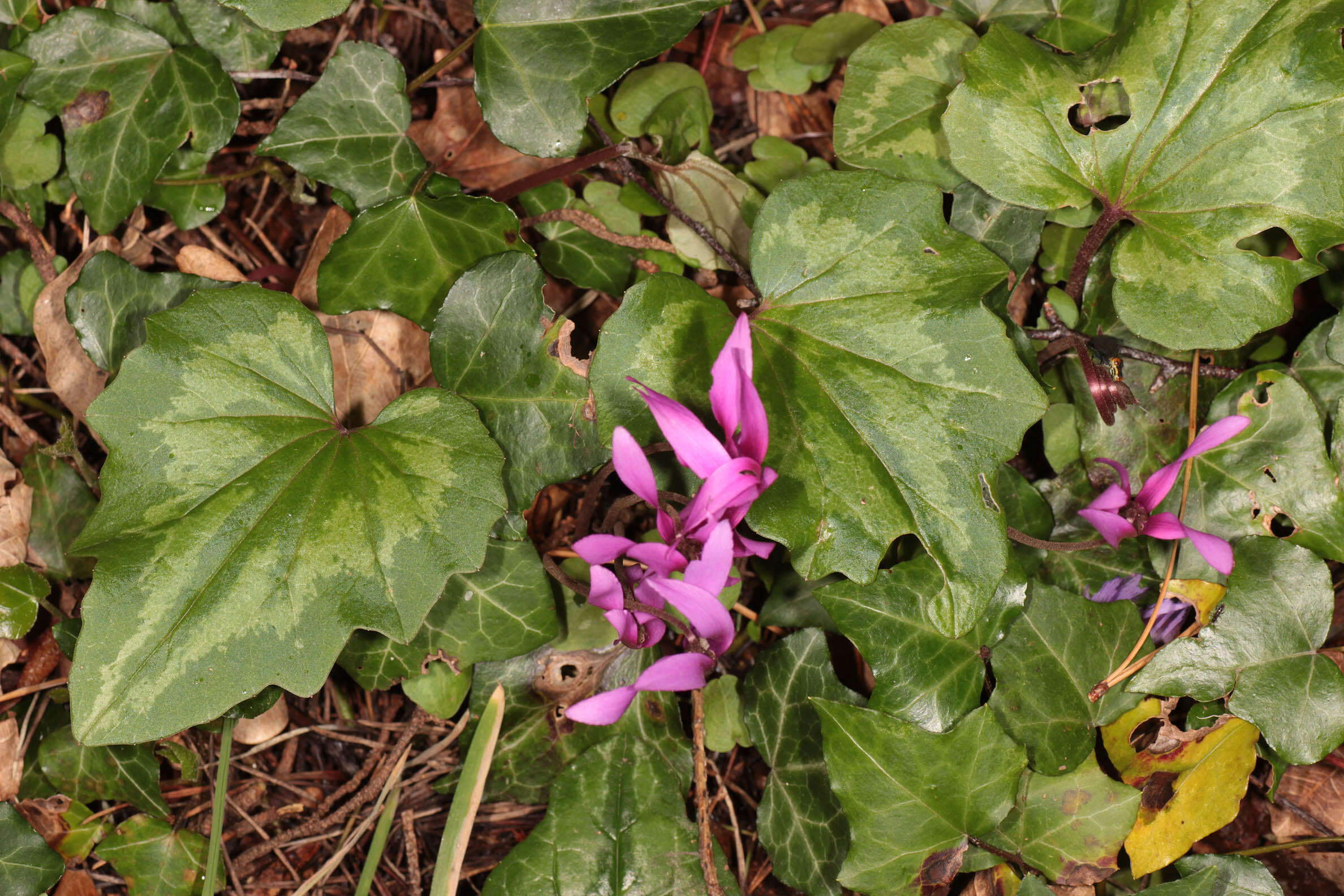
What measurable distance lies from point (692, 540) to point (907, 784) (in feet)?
2.25

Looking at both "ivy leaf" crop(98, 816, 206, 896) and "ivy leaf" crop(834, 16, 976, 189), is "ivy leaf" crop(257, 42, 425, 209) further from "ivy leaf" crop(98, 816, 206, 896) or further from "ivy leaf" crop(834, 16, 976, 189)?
"ivy leaf" crop(98, 816, 206, 896)

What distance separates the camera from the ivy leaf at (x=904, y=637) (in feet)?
6.11

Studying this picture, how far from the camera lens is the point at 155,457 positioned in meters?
1.67

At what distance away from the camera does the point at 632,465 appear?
5.23 feet

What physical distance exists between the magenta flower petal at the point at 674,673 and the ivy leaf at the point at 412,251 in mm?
905

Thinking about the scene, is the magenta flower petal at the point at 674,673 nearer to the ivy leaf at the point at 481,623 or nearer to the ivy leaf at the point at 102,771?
the ivy leaf at the point at 481,623

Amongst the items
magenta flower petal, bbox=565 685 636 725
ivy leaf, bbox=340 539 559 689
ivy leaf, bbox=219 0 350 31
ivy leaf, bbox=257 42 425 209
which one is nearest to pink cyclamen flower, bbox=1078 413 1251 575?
magenta flower petal, bbox=565 685 636 725

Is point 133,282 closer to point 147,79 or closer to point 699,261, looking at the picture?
point 147,79

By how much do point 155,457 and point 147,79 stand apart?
1.01m

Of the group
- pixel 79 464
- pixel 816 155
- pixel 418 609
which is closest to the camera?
pixel 418 609

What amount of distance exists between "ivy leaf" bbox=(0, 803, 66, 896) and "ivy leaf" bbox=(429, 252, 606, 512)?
126cm

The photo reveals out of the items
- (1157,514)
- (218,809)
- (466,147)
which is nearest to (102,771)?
(218,809)

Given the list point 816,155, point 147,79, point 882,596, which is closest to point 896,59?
point 816,155

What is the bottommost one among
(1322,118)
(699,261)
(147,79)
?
(699,261)
